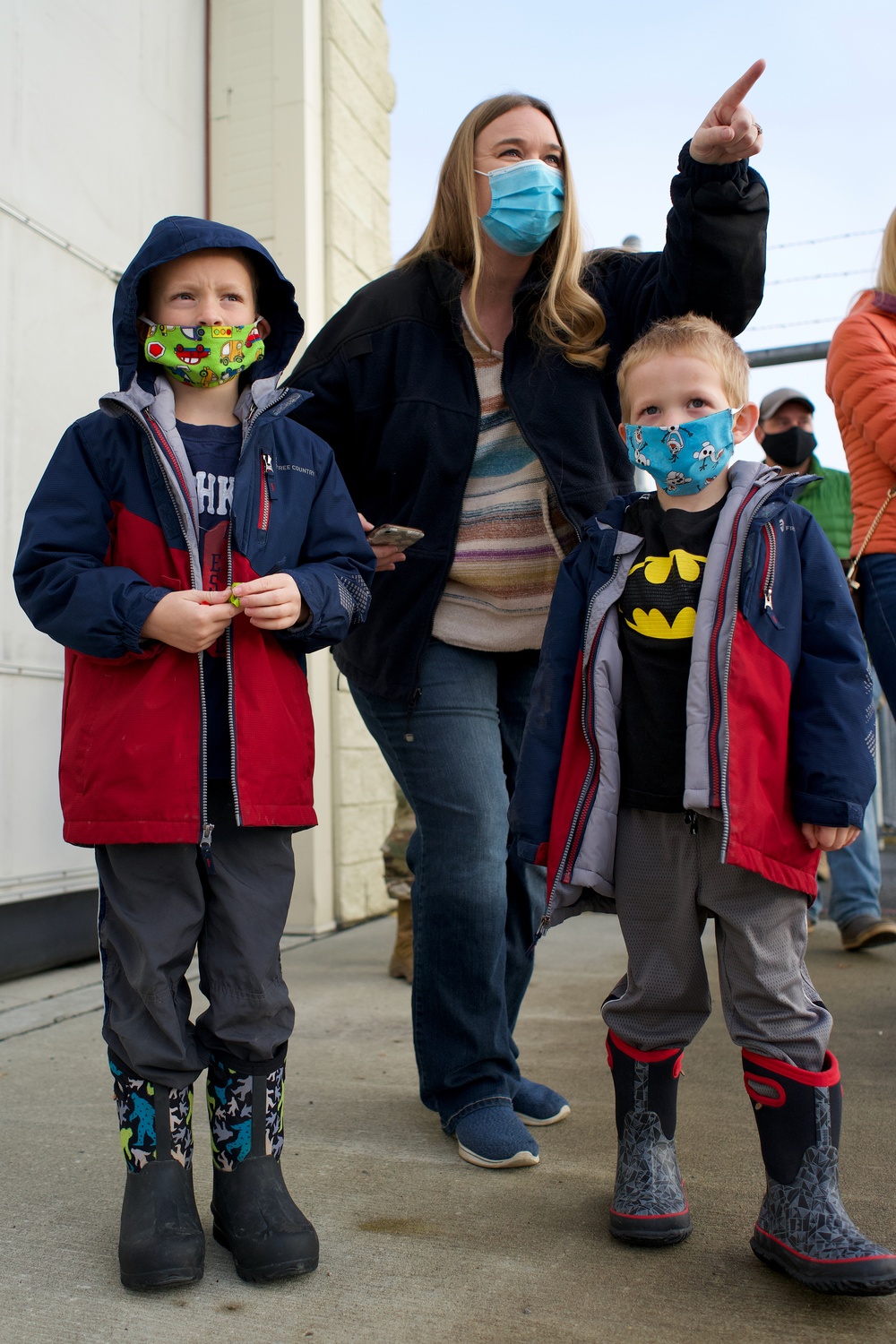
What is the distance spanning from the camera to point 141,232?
183 inches

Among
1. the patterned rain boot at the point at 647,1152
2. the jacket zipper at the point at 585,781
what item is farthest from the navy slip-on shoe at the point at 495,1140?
the jacket zipper at the point at 585,781

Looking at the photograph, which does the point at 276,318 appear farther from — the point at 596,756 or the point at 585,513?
the point at 596,756

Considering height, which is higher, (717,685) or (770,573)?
(770,573)

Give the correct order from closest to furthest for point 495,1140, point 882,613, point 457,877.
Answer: point 495,1140 → point 457,877 → point 882,613

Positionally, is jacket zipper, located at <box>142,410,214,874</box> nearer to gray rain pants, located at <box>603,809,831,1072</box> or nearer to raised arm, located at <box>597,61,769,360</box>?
gray rain pants, located at <box>603,809,831,1072</box>

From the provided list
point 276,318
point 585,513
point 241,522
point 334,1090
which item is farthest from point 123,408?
point 334,1090

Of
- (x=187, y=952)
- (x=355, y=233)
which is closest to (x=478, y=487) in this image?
(x=187, y=952)

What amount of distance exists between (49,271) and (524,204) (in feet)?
7.43

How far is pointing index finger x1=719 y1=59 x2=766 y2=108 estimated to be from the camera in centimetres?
200

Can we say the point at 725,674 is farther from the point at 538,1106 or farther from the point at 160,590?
the point at 538,1106

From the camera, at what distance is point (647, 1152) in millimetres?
1971

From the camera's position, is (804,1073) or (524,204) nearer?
(804,1073)

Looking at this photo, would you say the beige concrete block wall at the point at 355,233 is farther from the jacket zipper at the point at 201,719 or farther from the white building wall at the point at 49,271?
the jacket zipper at the point at 201,719

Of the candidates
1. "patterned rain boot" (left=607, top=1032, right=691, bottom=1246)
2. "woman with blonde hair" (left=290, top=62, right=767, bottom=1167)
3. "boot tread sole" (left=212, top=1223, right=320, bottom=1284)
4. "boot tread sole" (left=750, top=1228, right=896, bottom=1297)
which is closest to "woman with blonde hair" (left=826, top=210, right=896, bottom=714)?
"woman with blonde hair" (left=290, top=62, right=767, bottom=1167)
